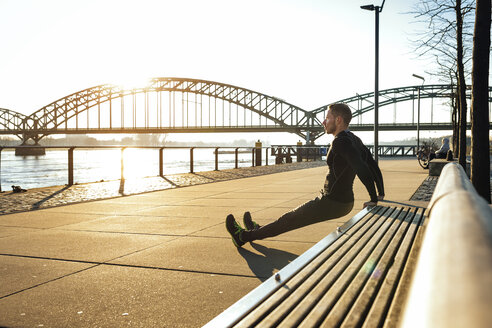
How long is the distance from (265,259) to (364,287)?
205cm

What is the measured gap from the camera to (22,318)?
260 centimetres

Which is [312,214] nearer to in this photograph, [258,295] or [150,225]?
[258,295]

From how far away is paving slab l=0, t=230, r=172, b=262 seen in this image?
13.6ft

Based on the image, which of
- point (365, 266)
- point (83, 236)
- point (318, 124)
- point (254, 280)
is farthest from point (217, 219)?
point (318, 124)

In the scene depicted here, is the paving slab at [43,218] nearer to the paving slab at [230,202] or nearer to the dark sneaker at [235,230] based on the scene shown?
the paving slab at [230,202]

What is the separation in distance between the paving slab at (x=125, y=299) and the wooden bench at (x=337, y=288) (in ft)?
2.28

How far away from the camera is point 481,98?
21.7ft

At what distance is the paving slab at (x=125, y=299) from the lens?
258cm

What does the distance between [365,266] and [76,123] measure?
9976 centimetres

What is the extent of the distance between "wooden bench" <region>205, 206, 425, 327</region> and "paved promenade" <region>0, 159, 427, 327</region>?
71 cm

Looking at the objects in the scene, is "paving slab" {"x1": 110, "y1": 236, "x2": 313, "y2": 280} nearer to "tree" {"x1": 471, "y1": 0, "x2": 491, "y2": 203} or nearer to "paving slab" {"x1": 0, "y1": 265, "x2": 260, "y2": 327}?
"paving slab" {"x1": 0, "y1": 265, "x2": 260, "y2": 327}

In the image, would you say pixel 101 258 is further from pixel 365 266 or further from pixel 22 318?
pixel 365 266

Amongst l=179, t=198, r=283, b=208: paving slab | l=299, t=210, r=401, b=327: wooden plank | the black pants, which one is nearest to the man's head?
the black pants

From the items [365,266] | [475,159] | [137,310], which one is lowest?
[137,310]
